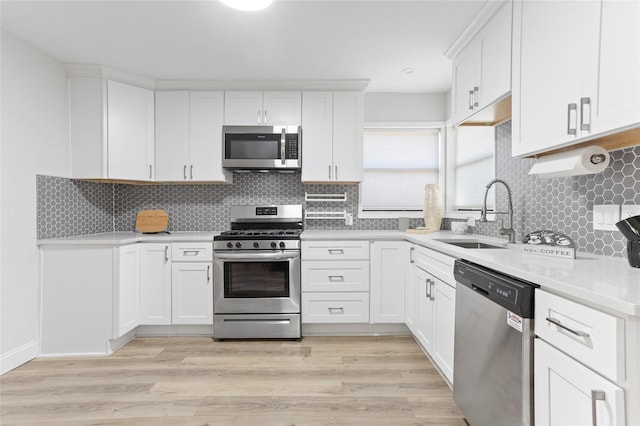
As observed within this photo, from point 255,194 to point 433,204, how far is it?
1.87 metres

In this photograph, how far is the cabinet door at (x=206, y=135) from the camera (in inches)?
135

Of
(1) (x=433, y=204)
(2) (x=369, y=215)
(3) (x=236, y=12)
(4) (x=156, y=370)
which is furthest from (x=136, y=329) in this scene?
(1) (x=433, y=204)

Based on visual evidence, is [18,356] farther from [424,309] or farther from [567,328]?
[567,328]

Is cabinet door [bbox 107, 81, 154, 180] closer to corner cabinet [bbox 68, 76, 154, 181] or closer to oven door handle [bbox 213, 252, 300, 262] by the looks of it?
corner cabinet [bbox 68, 76, 154, 181]

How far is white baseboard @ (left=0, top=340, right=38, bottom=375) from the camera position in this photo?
8.04 ft

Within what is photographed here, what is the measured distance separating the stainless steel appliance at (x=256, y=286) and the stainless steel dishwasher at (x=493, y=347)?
5.16ft

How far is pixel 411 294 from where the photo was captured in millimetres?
3016

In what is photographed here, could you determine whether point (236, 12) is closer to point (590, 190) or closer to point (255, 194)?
point (255, 194)

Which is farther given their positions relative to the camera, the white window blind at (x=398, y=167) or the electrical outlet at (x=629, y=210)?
the white window blind at (x=398, y=167)

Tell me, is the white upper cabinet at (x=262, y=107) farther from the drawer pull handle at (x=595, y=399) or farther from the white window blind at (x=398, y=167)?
the drawer pull handle at (x=595, y=399)

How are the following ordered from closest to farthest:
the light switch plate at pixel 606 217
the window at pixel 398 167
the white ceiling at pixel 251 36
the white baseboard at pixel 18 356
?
the light switch plate at pixel 606 217 → the white ceiling at pixel 251 36 → the white baseboard at pixel 18 356 → the window at pixel 398 167

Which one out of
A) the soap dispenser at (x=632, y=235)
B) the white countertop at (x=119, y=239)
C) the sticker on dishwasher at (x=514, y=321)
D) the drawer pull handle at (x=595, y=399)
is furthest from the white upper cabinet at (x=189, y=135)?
the drawer pull handle at (x=595, y=399)

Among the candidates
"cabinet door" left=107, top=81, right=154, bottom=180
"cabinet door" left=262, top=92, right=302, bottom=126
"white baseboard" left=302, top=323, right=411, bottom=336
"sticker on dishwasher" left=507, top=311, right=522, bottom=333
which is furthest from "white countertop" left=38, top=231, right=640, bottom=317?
"cabinet door" left=107, top=81, right=154, bottom=180

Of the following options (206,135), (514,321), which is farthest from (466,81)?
(206,135)
